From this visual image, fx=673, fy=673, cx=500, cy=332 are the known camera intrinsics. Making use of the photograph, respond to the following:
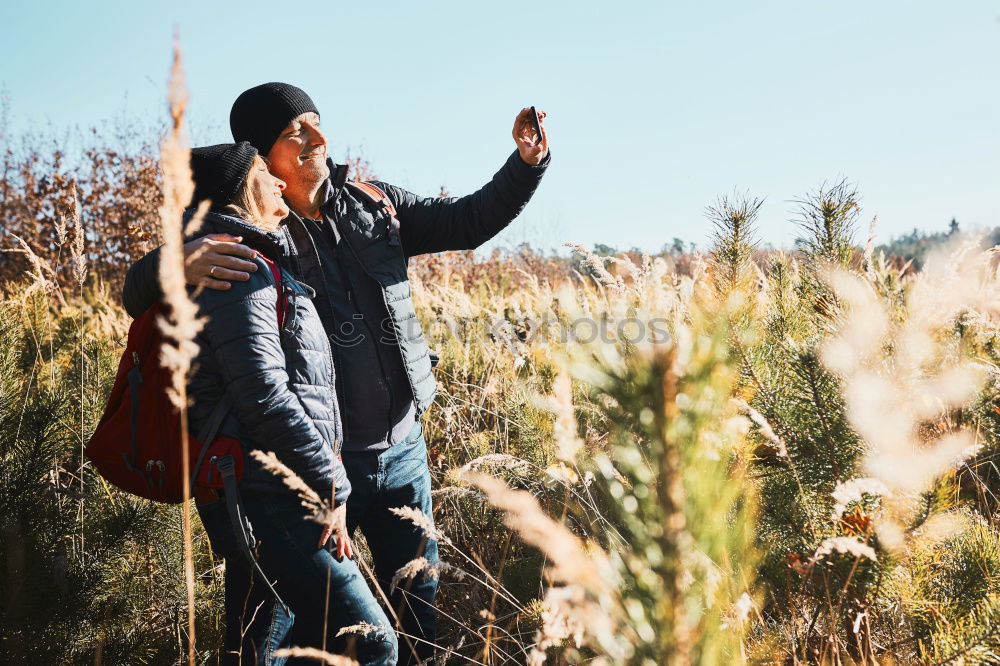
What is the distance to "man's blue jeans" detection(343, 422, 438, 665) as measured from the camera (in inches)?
83.0

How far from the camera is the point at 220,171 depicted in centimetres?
185

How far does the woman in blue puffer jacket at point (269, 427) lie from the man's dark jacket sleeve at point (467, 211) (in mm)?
618

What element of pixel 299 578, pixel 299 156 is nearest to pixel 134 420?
pixel 299 578

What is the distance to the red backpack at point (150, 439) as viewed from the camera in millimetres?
1701

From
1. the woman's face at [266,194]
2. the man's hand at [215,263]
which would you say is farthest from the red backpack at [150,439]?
the woman's face at [266,194]

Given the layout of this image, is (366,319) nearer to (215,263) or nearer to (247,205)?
(247,205)

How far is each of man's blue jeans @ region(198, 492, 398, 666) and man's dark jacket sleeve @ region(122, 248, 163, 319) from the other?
1.91ft

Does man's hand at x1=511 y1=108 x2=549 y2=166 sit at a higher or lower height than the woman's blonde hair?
higher

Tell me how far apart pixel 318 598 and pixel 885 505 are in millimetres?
1379

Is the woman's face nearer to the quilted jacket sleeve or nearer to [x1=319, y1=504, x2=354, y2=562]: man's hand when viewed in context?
the quilted jacket sleeve

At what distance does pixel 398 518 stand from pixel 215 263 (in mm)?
1032

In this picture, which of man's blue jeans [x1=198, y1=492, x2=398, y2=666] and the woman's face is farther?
the woman's face

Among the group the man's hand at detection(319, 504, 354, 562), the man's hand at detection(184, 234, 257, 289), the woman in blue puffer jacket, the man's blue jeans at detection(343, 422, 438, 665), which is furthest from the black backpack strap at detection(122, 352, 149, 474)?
the man's blue jeans at detection(343, 422, 438, 665)

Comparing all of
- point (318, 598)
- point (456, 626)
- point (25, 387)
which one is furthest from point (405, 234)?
point (25, 387)
